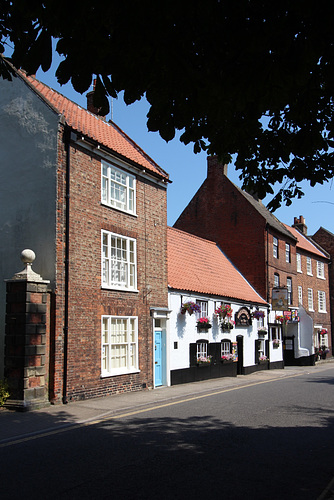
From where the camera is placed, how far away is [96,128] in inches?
761

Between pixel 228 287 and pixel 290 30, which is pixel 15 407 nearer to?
pixel 290 30

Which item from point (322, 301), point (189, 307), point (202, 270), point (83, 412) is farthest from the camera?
point (322, 301)

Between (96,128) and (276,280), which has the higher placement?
(96,128)

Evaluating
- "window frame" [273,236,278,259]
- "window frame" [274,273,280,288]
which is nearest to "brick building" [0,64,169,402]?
Result: "window frame" [274,273,280,288]

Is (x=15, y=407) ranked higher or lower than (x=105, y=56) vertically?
lower

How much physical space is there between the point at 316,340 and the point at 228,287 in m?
18.7

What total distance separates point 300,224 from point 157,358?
111 feet

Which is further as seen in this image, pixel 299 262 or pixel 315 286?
pixel 315 286

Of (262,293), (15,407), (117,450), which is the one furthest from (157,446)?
(262,293)

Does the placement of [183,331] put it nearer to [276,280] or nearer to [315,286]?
[276,280]

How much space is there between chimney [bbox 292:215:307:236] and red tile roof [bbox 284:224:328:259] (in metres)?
0.83

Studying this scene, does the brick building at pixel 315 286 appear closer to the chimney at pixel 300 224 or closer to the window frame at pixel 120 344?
the chimney at pixel 300 224

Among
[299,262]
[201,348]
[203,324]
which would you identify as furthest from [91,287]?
[299,262]

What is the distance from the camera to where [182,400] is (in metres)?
15.6
